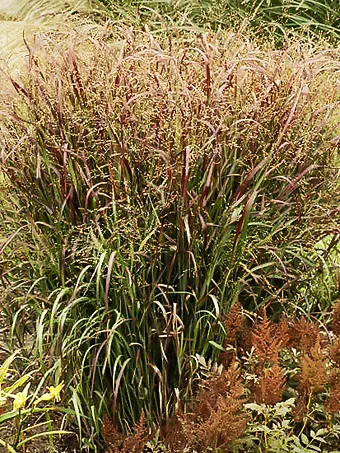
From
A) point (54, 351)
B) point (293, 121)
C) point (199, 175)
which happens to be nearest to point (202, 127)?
point (199, 175)

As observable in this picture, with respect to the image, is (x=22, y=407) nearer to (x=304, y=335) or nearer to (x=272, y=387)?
(x=272, y=387)

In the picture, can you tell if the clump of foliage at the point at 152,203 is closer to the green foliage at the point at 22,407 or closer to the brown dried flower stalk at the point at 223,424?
the green foliage at the point at 22,407

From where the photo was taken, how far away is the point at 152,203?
269 centimetres

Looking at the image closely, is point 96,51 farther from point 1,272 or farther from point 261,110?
point 1,272

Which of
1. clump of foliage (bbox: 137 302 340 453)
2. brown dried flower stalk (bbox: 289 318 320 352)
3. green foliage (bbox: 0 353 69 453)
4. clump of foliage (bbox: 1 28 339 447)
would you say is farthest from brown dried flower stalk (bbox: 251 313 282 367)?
green foliage (bbox: 0 353 69 453)

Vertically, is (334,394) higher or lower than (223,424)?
higher

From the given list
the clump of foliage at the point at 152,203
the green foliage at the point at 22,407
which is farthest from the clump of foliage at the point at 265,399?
the green foliage at the point at 22,407

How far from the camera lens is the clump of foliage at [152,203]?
2.63 metres

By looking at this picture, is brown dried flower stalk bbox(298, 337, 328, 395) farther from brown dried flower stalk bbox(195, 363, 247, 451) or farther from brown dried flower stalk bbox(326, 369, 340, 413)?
brown dried flower stalk bbox(195, 363, 247, 451)

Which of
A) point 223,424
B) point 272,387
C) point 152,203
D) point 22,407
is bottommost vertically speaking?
point 22,407

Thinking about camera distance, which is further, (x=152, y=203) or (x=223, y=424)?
(x=152, y=203)

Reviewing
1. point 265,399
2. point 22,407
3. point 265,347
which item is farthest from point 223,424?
point 22,407

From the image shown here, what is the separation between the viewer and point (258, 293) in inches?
115

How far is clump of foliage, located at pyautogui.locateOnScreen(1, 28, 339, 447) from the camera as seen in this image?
2.63 meters
